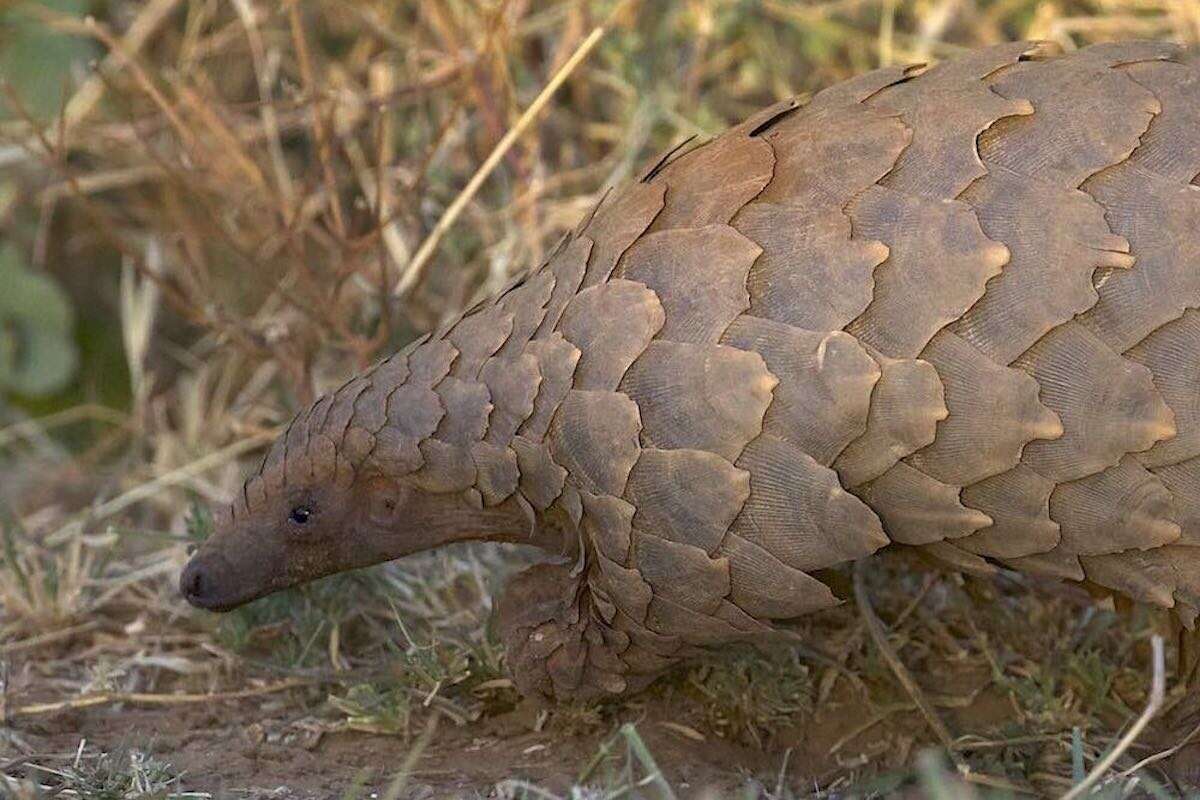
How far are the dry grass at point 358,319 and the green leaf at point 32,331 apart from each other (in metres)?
0.14

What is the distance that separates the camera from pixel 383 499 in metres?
2.24

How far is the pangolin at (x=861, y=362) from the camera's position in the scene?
1808mm

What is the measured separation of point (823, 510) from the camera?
1874mm

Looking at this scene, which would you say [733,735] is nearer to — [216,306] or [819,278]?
[819,278]

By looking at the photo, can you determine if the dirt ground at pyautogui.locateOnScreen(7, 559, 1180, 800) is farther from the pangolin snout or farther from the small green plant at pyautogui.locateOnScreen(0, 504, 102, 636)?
the pangolin snout

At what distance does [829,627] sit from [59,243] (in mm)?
2863

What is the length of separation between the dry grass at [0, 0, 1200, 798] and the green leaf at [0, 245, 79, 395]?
0.14 metres

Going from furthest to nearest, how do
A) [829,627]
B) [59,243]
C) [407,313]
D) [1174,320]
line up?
[59,243] < [407,313] < [829,627] < [1174,320]

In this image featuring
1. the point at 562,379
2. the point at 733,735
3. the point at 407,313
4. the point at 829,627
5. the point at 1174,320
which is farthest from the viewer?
the point at 407,313

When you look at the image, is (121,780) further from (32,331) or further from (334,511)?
(32,331)

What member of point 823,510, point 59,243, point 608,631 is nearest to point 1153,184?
point 823,510

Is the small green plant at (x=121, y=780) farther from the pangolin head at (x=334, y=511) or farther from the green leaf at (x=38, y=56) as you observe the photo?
the green leaf at (x=38, y=56)

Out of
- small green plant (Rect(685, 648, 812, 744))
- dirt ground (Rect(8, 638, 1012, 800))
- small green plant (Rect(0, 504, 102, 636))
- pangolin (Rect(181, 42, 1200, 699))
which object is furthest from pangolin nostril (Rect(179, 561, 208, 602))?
small green plant (Rect(685, 648, 812, 744))

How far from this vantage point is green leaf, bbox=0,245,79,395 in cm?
392
